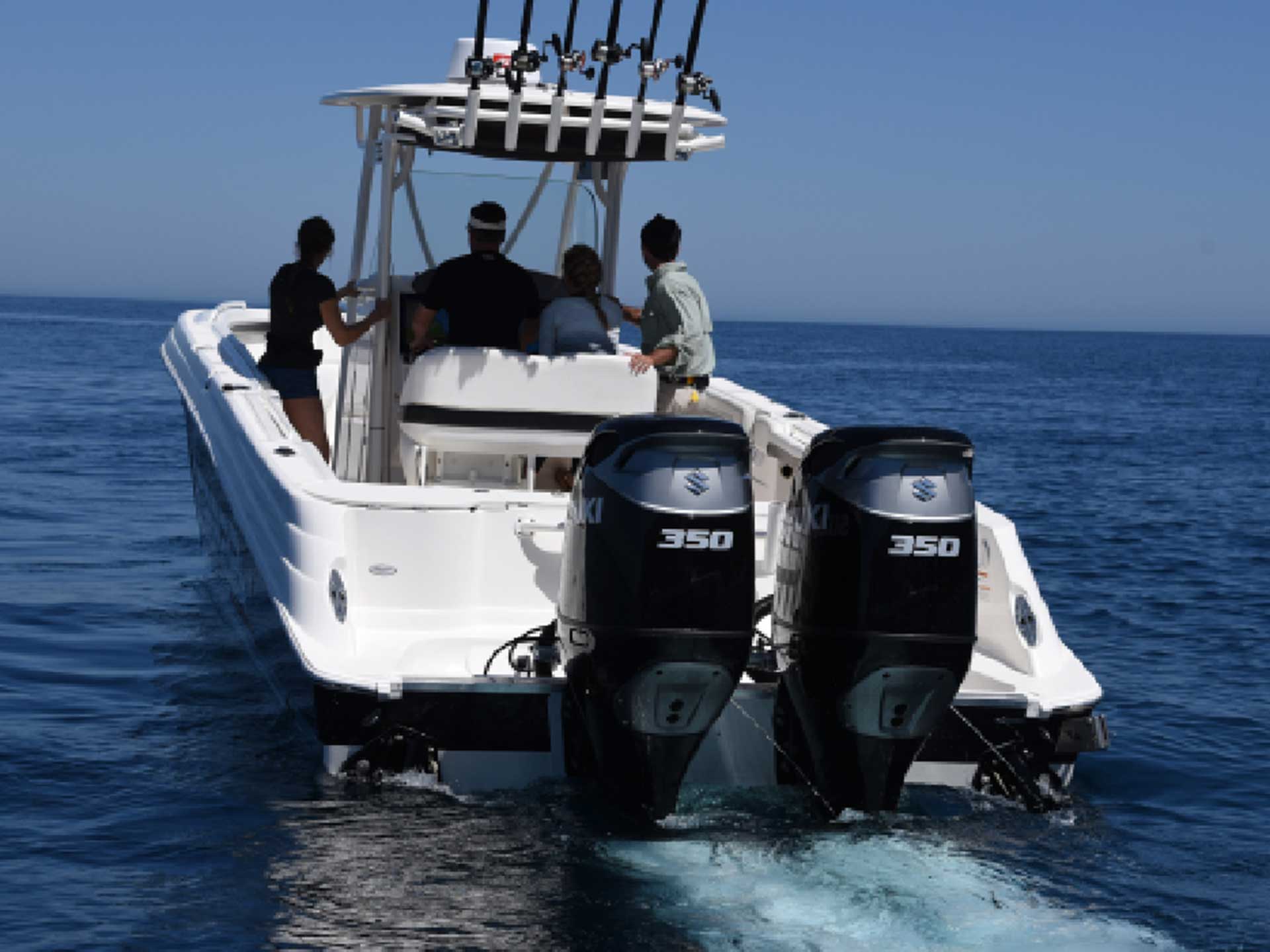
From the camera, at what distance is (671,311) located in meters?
6.58

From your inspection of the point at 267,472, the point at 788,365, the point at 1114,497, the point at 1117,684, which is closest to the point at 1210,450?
the point at 1114,497

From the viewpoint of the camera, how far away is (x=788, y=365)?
46000mm

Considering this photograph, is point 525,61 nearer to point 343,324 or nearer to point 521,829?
point 343,324

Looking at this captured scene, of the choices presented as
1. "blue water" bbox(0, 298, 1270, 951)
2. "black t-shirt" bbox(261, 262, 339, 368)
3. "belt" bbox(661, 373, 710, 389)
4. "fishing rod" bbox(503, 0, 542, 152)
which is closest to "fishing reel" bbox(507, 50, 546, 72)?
"fishing rod" bbox(503, 0, 542, 152)

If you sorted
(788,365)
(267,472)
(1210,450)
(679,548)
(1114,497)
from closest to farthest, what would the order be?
1. (679,548)
2. (267,472)
3. (1114,497)
4. (1210,450)
5. (788,365)

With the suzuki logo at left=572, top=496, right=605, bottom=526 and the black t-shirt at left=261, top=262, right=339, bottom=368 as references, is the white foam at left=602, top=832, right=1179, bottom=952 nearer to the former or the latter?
the suzuki logo at left=572, top=496, right=605, bottom=526

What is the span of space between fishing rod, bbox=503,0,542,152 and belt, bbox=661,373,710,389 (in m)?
1.14

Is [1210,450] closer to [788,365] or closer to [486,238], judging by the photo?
[486,238]

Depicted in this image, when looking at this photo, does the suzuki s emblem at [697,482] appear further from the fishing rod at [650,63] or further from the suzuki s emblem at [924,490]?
the fishing rod at [650,63]

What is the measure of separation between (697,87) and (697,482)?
244 centimetres

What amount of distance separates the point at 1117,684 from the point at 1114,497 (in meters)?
8.91

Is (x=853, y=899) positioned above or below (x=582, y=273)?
below

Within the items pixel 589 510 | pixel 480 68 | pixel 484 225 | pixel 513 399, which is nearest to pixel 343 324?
pixel 484 225

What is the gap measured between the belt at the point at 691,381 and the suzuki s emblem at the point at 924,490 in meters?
2.46
